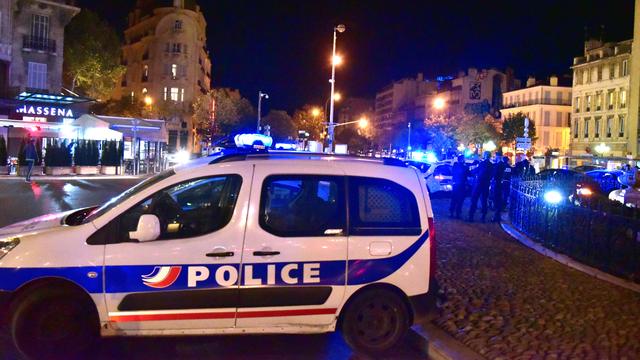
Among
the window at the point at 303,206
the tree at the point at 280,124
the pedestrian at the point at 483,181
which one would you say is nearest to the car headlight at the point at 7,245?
the window at the point at 303,206

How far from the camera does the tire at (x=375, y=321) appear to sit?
576 cm

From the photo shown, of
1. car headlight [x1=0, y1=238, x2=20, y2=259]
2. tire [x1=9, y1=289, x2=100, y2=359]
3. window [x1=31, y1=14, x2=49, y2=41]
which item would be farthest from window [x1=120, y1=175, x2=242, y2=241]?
window [x1=31, y1=14, x2=49, y2=41]

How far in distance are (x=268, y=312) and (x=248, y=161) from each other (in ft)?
4.45

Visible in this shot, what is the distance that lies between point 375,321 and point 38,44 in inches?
1532

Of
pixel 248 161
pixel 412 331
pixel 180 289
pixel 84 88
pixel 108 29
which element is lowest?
pixel 412 331

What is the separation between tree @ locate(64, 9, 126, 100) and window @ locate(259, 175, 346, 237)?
Answer: 48027mm

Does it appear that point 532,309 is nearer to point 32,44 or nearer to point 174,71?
point 32,44

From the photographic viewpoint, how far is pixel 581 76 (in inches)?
2889

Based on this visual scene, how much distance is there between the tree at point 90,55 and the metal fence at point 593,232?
4417cm

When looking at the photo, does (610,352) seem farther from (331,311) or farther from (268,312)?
(268,312)

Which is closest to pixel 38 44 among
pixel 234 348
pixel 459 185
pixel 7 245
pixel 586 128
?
pixel 459 185

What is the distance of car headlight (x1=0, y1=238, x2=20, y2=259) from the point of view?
5.22 m

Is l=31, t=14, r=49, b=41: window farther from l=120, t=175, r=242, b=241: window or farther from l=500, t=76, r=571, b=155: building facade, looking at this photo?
l=500, t=76, r=571, b=155: building facade

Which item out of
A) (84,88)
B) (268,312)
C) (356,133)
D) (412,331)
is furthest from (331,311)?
(356,133)
